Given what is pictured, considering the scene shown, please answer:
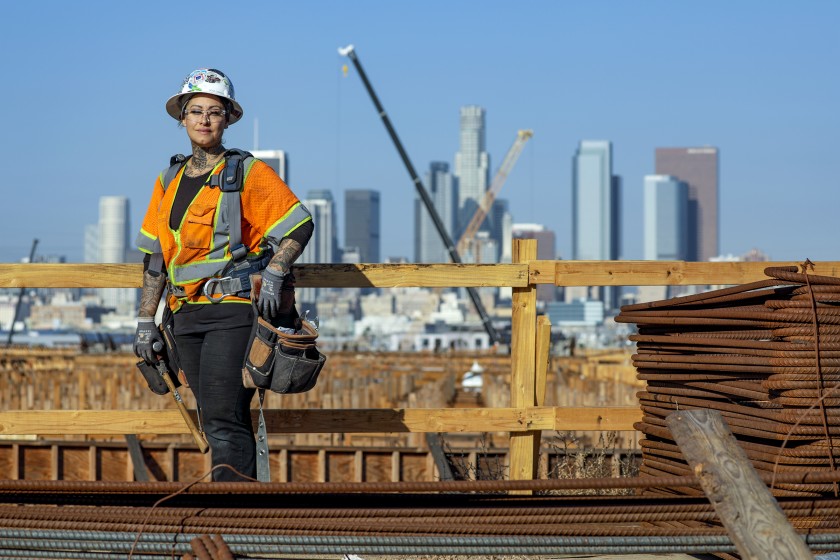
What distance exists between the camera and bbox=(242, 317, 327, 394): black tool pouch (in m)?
5.41

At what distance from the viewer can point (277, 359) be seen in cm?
541

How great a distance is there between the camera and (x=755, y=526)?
13.0 ft

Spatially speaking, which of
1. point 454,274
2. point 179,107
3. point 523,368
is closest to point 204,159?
point 179,107

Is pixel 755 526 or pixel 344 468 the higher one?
pixel 755 526

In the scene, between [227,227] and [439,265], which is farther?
[439,265]

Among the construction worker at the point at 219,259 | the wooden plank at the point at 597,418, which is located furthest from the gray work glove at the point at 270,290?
the wooden plank at the point at 597,418

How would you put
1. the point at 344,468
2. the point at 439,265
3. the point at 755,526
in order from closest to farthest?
1. the point at 755,526
2. the point at 439,265
3. the point at 344,468

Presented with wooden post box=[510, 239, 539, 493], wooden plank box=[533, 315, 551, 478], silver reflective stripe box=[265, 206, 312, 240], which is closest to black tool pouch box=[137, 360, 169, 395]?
silver reflective stripe box=[265, 206, 312, 240]

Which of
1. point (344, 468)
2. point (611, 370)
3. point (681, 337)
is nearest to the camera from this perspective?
point (681, 337)

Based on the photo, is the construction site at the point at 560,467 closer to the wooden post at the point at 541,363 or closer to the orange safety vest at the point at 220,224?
the wooden post at the point at 541,363

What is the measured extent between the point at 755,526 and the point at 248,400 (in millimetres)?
2520

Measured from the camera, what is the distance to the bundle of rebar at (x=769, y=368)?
514 cm

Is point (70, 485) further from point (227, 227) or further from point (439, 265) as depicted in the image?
point (439, 265)

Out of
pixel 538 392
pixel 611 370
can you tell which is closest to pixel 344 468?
pixel 538 392
